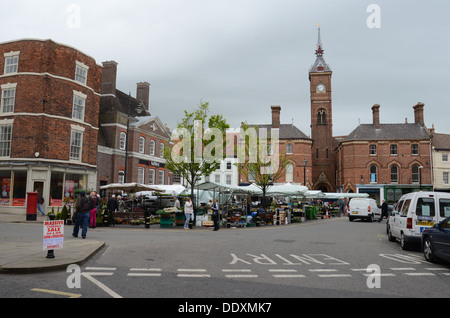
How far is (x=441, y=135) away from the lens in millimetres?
51719

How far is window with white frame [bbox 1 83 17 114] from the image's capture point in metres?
25.8

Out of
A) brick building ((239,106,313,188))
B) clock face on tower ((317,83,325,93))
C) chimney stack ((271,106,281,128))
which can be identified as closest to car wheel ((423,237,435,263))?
brick building ((239,106,313,188))

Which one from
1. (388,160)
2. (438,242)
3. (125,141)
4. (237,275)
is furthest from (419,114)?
(237,275)

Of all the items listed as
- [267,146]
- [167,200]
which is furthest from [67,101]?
[267,146]

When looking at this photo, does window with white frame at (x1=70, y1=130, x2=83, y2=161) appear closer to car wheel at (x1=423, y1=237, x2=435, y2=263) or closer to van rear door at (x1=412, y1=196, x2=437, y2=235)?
van rear door at (x1=412, y1=196, x2=437, y2=235)

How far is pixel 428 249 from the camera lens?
9.47 meters

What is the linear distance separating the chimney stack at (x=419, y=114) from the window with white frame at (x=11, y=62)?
168ft

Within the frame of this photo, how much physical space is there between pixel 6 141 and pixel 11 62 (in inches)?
241

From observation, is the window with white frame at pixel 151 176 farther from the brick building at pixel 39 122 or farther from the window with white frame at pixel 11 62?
the window with white frame at pixel 11 62

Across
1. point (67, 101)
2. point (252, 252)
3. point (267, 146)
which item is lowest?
point (252, 252)

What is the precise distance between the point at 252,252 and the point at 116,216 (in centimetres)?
Result: 1179

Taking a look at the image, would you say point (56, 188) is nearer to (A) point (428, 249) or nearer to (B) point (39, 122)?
(B) point (39, 122)

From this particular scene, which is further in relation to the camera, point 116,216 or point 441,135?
point 441,135
